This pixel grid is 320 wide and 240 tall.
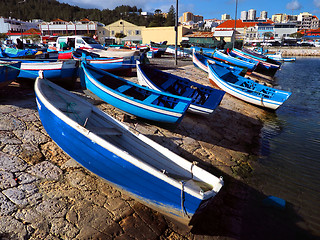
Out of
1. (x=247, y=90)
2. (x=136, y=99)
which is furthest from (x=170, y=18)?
(x=136, y=99)

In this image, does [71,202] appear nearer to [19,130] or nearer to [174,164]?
[174,164]

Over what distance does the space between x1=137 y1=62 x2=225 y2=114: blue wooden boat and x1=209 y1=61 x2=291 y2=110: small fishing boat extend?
4058 millimetres

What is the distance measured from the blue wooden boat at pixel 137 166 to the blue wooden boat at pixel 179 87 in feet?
12.9

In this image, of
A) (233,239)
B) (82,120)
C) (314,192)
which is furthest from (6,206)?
(314,192)

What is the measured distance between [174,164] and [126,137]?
1.49 metres

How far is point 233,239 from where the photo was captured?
457 cm

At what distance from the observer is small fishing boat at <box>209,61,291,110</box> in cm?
1239

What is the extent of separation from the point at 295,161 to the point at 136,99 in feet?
18.3

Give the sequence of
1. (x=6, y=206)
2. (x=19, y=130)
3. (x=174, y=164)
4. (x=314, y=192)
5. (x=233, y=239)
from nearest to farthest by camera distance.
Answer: (x=6, y=206) → (x=233, y=239) → (x=174, y=164) → (x=314, y=192) → (x=19, y=130)

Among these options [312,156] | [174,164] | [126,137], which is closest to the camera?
[174,164]

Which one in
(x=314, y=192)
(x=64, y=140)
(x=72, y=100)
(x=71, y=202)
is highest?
(x=72, y=100)

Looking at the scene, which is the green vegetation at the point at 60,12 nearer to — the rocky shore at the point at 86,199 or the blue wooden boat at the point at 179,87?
the blue wooden boat at the point at 179,87

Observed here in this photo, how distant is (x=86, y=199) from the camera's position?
4.77m

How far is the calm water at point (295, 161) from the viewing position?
5.67m
